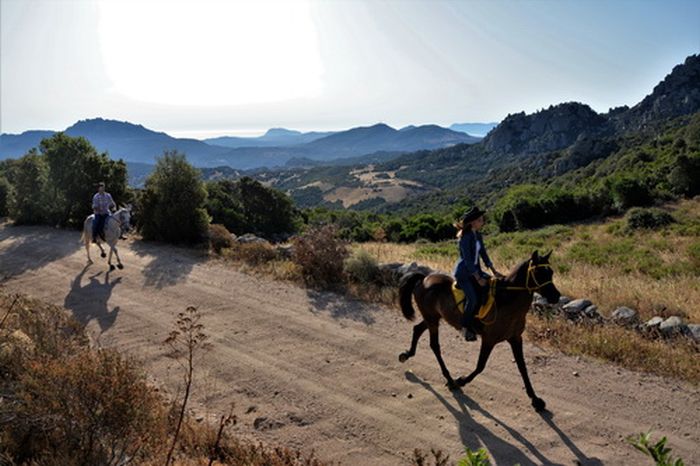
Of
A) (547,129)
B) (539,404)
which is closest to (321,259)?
(539,404)

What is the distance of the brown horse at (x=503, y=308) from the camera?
633 cm

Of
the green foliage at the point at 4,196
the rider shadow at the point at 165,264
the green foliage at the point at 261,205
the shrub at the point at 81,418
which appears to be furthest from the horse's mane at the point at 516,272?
the green foliage at the point at 261,205

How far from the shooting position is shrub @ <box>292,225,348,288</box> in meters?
12.0

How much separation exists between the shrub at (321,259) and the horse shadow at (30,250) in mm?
→ 8799

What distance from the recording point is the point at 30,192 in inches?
885

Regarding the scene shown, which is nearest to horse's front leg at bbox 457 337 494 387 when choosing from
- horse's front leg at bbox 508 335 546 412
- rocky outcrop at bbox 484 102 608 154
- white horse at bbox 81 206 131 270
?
horse's front leg at bbox 508 335 546 412

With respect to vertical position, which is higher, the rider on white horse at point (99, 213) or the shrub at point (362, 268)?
the rider on white horse at point (99, 213)

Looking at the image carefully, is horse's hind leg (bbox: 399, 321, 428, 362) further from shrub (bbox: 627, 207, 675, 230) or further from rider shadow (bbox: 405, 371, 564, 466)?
shrub (bbox: 627, 207, 675, 230)

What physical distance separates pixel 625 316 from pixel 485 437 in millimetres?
4789

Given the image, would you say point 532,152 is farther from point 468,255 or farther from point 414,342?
point 468,255

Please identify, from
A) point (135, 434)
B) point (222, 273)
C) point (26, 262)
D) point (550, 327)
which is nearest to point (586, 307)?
point (550, 327)

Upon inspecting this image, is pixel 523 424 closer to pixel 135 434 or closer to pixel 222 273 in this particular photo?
pixel 135 434

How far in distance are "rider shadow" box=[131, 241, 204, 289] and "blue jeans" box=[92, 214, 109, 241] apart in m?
1.48

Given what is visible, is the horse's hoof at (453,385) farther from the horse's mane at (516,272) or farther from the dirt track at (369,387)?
the horse's mane at (516,272)
